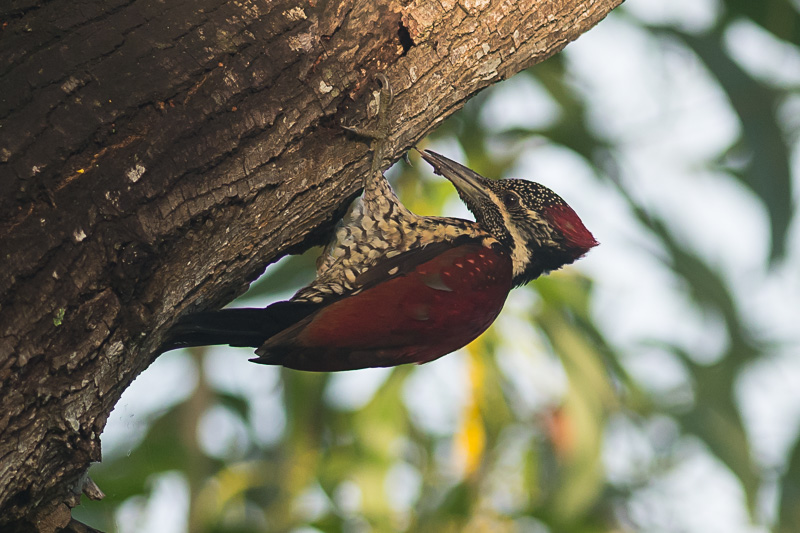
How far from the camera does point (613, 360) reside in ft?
15.0

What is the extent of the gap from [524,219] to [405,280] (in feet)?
2.37

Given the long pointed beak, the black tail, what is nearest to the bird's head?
the long pointed beak

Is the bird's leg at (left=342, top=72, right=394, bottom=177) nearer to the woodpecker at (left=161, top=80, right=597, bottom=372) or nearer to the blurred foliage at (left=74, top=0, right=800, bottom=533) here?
the woodpecker at (left=161, top=80, right=597, bottom=372)

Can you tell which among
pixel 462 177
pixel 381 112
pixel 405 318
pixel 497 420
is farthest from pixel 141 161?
pixel 497 420

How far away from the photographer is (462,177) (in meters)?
3.00

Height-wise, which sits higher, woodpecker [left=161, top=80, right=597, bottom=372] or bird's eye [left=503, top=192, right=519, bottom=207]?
bird's eye [left=503, top=192, right=519, bottom=207]

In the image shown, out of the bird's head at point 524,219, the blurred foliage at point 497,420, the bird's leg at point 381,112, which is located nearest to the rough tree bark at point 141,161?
the bird's leg at point 381,112

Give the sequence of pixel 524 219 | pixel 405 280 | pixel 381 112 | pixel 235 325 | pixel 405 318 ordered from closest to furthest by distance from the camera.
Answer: pixel 381 112
pixel 235 325
pixel 405 318
pixel 405 280
pixel 524 219

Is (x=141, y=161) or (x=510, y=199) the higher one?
(x=510, y=199)

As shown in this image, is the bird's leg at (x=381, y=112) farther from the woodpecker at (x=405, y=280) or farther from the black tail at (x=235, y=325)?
the black tail at (x=235, y=325)

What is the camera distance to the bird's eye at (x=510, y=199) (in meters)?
2.90

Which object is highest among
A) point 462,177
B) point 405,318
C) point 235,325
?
point 462,177

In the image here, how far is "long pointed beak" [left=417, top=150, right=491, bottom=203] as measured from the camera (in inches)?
117

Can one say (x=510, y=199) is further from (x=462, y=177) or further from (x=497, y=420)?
(x=497, y=420)
